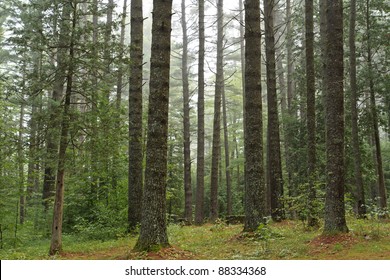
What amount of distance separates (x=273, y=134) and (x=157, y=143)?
716cm

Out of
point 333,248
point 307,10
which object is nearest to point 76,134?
point 333,248

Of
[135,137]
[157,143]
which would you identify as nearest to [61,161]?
[157,143]

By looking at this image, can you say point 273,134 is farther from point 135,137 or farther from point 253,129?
point 135,137

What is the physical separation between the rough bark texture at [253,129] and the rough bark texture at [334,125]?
5.40ft

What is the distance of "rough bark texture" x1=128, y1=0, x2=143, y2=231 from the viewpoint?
12.4m

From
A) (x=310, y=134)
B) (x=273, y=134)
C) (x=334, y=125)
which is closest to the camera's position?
(x=334, y=125)

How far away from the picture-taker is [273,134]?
14.1m

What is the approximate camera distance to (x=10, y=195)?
1221 cm

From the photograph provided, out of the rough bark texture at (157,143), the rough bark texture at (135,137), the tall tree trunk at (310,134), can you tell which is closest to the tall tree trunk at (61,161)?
the rough bark texture at (157,143)

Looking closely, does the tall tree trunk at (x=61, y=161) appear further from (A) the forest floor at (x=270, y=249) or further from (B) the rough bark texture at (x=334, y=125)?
(B) the rough bark texture at (x=334, y=125)

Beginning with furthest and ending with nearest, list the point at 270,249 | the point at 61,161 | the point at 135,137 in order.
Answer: the point at 135,137 < the point at 61,161 < the point at 270,249

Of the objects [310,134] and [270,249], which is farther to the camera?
[310,134]

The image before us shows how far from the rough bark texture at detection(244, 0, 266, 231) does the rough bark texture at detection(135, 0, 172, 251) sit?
2520 millimetres

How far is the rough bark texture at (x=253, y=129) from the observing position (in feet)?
30.9
